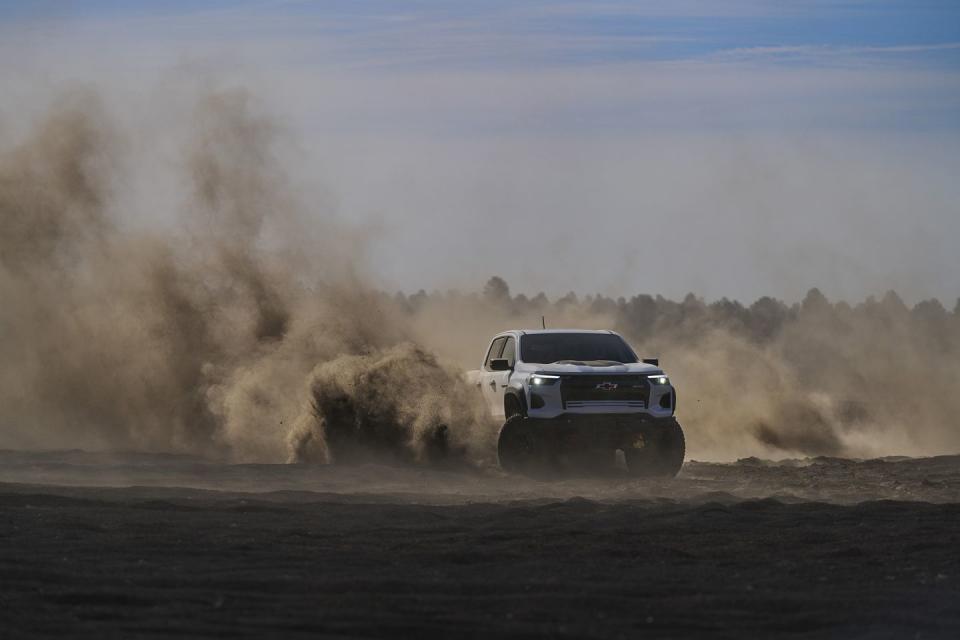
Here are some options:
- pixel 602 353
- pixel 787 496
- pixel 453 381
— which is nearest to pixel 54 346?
pixel 453 381

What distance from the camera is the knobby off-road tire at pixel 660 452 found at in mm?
20500

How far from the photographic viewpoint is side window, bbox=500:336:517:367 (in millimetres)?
21636

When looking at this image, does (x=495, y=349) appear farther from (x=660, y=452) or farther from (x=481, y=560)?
(x=481, y=560)

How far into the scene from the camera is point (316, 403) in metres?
24.6

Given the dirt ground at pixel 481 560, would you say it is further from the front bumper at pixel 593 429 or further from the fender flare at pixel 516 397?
the fender flare at pixel 516 397

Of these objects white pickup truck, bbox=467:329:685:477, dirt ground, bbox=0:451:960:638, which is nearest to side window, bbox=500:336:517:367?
white pickup truck, bbox=467:329:685:477

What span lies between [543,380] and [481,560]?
8534 mm

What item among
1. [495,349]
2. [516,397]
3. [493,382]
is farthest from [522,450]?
[495,349]

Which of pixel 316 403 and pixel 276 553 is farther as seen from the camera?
pixel 316 403

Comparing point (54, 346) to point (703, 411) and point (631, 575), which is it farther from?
point (631, 575)

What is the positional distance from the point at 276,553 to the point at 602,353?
1032 centimetres

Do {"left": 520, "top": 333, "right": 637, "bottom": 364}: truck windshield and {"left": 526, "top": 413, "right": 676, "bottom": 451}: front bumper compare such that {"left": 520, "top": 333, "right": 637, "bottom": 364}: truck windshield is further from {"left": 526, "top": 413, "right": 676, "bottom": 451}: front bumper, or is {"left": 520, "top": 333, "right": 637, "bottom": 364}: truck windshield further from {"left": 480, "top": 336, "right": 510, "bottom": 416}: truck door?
{"left": 526, "top": 413, "right": 676, "bottom": 451}: front bumper

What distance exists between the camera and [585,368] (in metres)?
20.5

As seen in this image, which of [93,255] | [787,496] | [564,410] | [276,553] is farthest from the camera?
[93,255]
